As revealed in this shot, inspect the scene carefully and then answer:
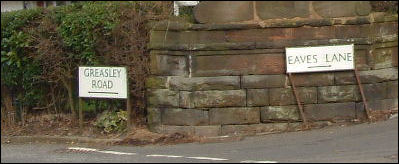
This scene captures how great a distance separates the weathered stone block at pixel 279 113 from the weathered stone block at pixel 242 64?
561 mm

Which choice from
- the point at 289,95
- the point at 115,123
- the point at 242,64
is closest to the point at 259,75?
the point at 242,64

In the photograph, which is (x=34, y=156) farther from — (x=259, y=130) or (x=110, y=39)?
(x=259, y=130)

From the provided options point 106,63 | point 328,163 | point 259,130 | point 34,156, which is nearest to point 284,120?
point 259,130

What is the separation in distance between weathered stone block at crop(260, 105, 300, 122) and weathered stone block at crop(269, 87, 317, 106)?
8cm

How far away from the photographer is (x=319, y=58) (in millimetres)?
9641

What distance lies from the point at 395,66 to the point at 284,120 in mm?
2032

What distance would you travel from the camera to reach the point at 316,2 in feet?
31.9

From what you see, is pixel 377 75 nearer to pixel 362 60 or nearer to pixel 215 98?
pixel 362 60

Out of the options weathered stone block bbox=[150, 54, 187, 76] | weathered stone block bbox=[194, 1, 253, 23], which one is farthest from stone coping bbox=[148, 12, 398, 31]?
weathered stone block bbox=[150, 54, 187, 76]

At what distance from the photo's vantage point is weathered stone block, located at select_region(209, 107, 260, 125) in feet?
31.8

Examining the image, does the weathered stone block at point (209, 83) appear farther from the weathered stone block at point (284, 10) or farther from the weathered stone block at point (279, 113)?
the weathered stone block at point (284, 10)

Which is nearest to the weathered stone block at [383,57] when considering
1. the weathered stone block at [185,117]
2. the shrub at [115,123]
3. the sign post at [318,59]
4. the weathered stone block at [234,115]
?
the sign post at [318,59]

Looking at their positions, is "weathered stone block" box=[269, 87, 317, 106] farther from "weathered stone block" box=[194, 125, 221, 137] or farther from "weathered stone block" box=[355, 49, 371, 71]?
"weathered stone block" box=[194, 125, 221, 137]

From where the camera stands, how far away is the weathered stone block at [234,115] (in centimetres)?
970
